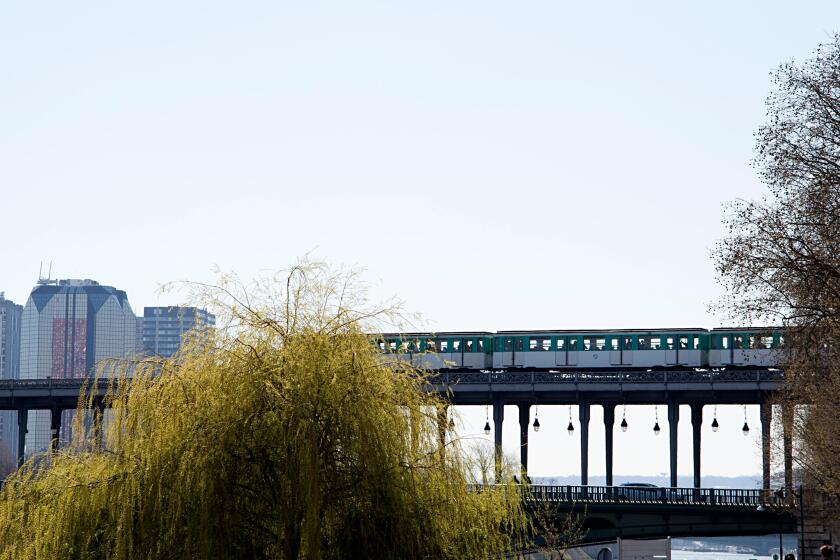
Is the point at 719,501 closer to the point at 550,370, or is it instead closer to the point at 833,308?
the point at 550,370

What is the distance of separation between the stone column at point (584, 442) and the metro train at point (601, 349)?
3.79m

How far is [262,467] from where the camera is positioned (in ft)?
88.0

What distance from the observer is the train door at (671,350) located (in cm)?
10031

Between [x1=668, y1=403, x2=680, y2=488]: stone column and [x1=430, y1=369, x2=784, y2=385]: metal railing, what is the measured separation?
3267mm

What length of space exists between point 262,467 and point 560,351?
78.5 meters

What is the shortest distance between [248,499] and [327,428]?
201 centimetres

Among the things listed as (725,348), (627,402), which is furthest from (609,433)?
(725,348)

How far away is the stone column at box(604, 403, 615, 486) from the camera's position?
3873 inches

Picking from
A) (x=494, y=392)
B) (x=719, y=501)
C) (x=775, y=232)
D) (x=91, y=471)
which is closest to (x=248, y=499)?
(x=91, y=471)

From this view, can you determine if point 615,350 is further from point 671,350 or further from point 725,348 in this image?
point 725,348

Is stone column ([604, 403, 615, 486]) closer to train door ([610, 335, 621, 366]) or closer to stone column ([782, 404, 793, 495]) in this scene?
train door ([610, 335, 621, 366])

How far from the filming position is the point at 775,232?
32.2 meters

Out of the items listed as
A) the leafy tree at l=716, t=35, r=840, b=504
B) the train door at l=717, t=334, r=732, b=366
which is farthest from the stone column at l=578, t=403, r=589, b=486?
the leafy tree at l=716, t=35, r=840, b=504

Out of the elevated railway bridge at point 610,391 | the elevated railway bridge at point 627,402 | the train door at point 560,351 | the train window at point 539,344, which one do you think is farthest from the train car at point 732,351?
the train window at point 539,344
